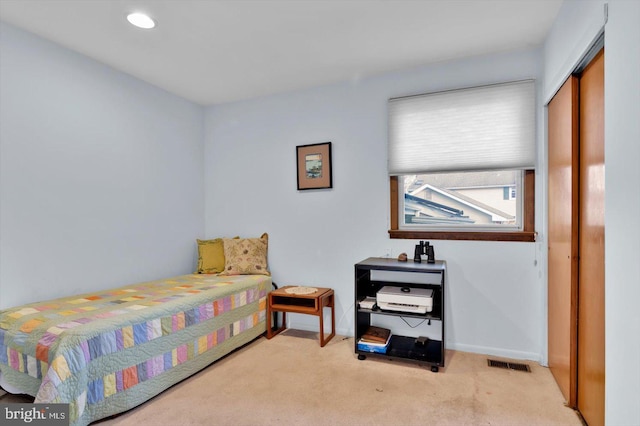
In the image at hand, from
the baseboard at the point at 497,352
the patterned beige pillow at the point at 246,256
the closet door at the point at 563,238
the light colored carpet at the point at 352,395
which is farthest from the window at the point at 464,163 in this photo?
the patterned beige pillow at the point at 246,256

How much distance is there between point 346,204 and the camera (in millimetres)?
3422

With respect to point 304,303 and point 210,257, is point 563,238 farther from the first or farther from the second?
point 210,257

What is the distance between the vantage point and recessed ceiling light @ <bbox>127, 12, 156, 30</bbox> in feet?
7.38

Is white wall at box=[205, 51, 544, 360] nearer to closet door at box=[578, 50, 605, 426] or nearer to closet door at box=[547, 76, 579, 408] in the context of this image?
closet door at box=[547, 76, 579, 408]

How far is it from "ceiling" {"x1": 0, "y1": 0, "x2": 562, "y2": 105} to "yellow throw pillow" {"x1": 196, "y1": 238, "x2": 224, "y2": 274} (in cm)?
172

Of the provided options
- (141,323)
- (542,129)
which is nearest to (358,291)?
(141,323)

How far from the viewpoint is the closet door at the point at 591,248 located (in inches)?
67.1

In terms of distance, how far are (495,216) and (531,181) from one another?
15.5 inches

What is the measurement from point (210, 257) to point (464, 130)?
111 inches

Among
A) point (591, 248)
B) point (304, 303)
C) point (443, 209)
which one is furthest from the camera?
point (304, 303)

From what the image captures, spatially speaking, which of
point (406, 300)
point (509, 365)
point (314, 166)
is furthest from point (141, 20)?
point (509, 365)

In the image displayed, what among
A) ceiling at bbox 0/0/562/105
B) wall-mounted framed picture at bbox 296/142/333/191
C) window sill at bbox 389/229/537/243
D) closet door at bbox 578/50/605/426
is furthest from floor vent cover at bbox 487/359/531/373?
ceiling at bbox 0/0/562/105

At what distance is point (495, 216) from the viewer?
297 cm

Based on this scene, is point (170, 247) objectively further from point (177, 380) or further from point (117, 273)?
point (177, 380)
